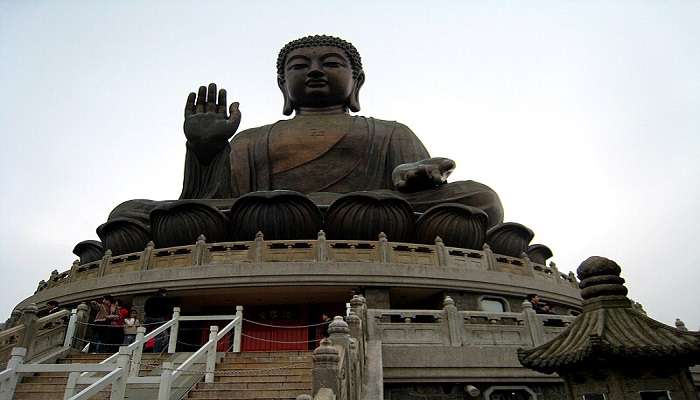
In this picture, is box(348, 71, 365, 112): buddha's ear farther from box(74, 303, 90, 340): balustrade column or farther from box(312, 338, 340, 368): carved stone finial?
box(312, 338, 340, 368): carved stone finial

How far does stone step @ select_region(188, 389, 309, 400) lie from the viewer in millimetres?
5027

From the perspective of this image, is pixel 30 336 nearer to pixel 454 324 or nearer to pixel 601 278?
pixel 454 324

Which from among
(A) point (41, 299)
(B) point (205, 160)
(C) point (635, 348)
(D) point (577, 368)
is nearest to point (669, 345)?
(C) point (635, 348)

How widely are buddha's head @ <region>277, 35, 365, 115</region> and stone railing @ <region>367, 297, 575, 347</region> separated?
11.8 metres

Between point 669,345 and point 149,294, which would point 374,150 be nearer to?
point 149,294

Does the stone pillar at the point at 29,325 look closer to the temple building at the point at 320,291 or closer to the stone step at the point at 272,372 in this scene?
the temple building at the point at 320,291

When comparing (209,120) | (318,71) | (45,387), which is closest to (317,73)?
(318,71)

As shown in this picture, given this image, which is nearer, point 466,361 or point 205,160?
point 466,361

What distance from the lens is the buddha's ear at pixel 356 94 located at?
18516 mm

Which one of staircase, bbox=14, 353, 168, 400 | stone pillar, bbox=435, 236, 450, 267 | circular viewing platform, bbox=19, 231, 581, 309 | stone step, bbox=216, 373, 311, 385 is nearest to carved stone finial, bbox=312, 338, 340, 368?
stone step, bbox=216, 373, 311, 385

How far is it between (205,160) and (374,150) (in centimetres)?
501

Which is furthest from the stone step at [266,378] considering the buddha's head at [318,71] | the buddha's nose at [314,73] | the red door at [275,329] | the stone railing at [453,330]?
the buddha's nose at [314,73]

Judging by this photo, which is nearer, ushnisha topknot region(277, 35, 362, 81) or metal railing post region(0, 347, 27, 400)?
metal railing post region(0, 347, 27, 400)

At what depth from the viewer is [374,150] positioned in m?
15.5
